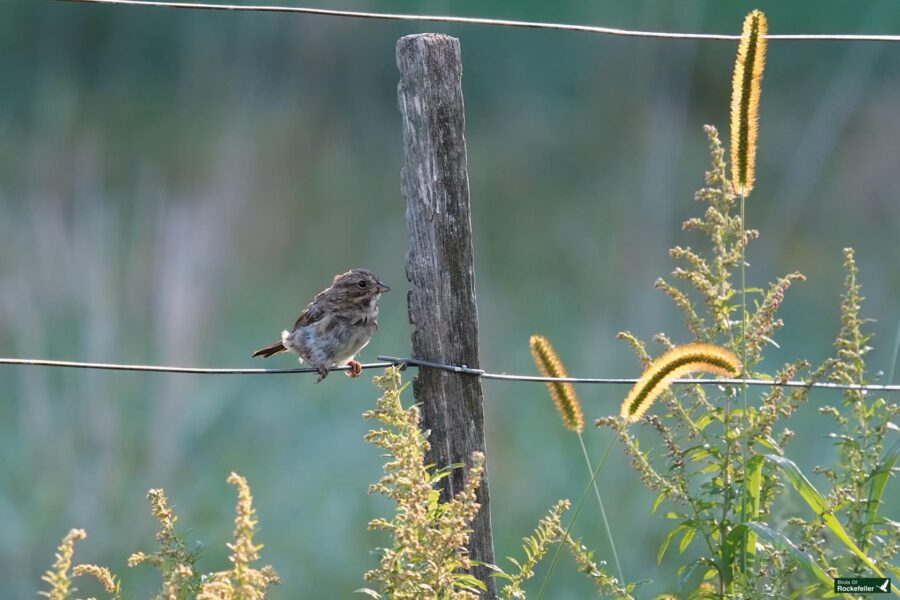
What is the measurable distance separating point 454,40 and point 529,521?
474 inches

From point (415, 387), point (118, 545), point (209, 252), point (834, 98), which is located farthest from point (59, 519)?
point (415, 387)

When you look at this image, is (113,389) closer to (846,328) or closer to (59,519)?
(59,519)

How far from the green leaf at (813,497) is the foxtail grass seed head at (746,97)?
0.76m

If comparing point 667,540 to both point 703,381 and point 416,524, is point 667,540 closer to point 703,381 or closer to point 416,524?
point 703,381

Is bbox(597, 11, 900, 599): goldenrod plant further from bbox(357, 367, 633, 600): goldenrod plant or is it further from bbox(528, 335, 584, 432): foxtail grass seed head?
bbox(357, 367, 633, 600): goldenrod plant

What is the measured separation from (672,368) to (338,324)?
181cm

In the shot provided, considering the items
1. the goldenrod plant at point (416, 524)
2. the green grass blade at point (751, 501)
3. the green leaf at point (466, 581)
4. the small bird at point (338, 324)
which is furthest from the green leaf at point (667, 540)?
the small bird at point (338, 324)

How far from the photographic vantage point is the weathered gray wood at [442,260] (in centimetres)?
393

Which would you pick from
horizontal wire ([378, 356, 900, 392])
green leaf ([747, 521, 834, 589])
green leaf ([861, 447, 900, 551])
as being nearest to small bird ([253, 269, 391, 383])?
horizontal wire ([378, 356, 900, 392])

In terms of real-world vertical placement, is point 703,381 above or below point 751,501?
above

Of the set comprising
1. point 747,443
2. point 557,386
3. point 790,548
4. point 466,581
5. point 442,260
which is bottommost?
point 466,581

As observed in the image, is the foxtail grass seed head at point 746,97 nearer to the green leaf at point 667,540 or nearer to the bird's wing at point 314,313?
the green leaf at point 667,540

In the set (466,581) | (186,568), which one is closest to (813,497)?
(466,581)

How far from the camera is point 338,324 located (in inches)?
199
